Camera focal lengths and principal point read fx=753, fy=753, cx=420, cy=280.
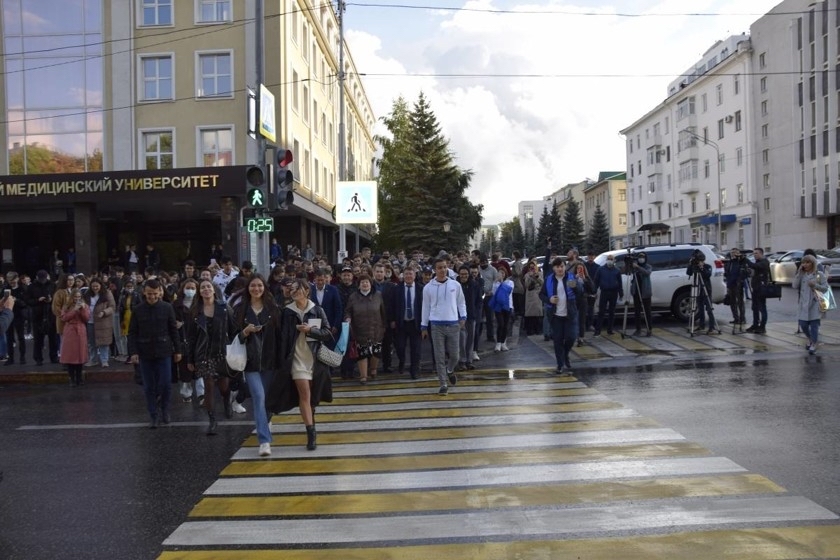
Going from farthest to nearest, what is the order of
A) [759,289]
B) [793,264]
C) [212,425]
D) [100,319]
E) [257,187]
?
[793,264], [759,289], [100,319], [257,187], [212,425]

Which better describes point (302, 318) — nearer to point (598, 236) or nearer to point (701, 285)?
point (701, 285)

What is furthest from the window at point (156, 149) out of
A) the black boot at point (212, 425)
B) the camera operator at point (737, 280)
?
the black boot at point (212, 425)

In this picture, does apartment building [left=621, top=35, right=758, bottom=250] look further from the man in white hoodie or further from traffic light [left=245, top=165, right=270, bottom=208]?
the man in white hoodie

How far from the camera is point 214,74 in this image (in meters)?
30.2

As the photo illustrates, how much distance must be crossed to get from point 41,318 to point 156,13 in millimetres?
18601

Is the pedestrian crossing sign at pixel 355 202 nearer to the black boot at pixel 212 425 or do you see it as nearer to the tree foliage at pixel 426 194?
the black boot at pixel 212 425

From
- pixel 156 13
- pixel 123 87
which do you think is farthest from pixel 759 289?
pixel 156 13

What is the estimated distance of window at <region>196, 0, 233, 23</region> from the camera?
30031 mm

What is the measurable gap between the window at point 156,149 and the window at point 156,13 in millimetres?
4414

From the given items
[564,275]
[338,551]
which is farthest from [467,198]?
[338,551]

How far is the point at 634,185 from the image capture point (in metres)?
85.2

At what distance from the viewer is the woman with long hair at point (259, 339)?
7863mm

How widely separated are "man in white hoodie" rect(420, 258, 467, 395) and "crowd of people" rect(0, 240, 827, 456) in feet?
0.06

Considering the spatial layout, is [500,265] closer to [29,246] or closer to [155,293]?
[155,293]
